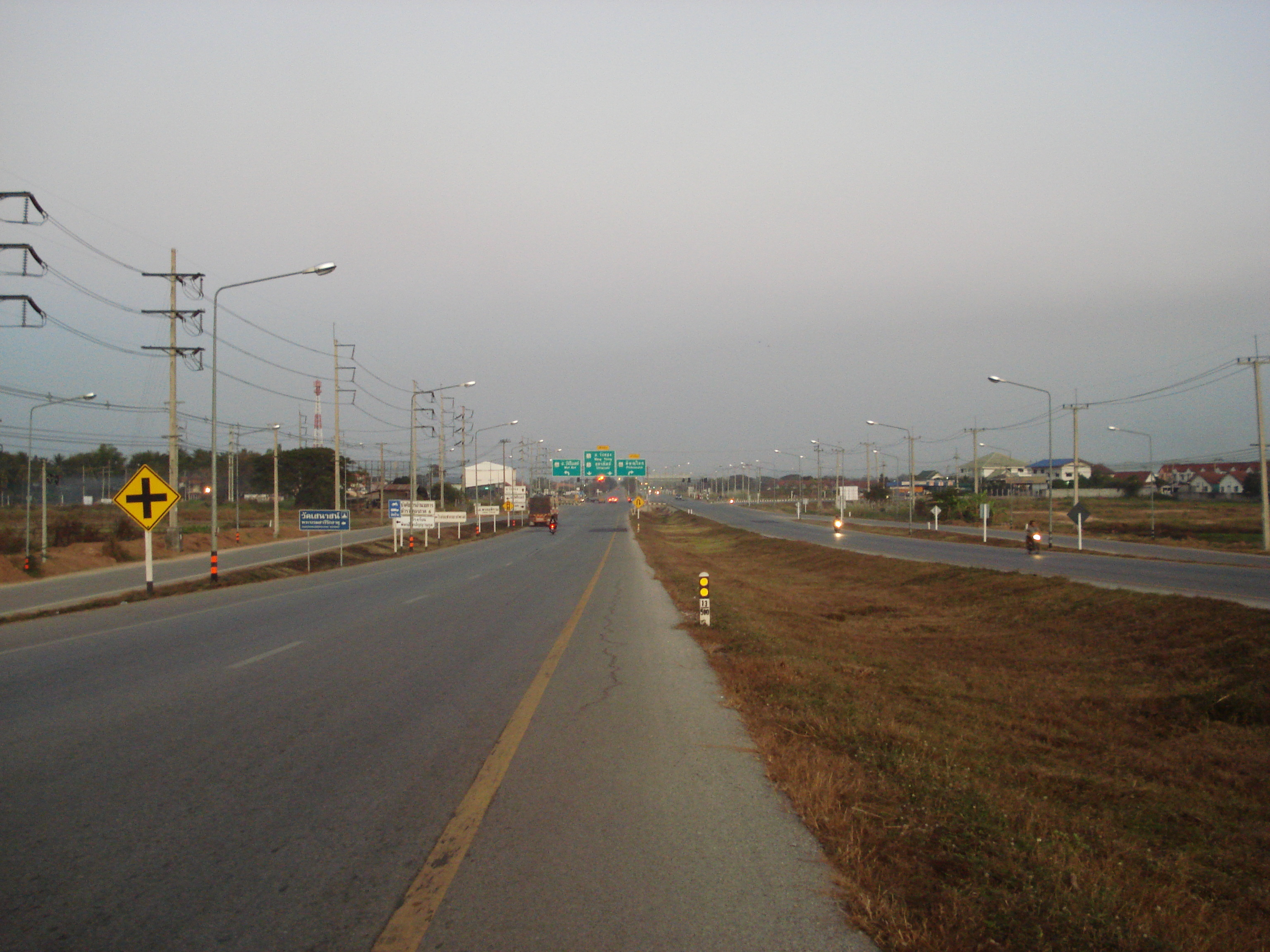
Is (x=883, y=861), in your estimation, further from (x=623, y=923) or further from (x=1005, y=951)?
(x=623, y=923)

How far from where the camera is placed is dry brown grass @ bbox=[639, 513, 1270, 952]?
432cm

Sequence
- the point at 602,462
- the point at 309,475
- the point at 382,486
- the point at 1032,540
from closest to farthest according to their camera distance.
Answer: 1. the point at 1032,540
2. the point at 602,462
3. the point at 382,486
4. the point at 309,475

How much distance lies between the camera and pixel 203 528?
58344mm

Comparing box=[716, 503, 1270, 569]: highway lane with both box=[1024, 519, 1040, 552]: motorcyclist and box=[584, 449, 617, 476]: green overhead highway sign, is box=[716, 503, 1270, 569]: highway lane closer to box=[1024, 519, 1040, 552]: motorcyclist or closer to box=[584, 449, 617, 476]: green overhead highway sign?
box=[1024, 519, 1040, 552]: motorcyclist

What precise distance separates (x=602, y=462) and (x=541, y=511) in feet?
25.0

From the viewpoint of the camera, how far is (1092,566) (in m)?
29.9

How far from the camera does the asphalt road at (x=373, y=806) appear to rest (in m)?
4.18

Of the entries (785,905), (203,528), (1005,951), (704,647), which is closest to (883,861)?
(785,905)

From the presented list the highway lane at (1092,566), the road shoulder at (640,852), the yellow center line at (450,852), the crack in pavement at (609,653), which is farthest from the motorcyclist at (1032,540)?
the yellow center line at (450,852)

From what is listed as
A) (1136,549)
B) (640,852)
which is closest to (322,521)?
(640,852)

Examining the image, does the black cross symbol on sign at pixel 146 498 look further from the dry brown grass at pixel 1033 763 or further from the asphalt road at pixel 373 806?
the dry brown grass at pixel 1033 763

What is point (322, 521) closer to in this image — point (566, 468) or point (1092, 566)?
point (1092, 566)

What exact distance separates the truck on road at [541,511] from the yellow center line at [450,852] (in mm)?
67141

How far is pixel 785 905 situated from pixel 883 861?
0.83 m
